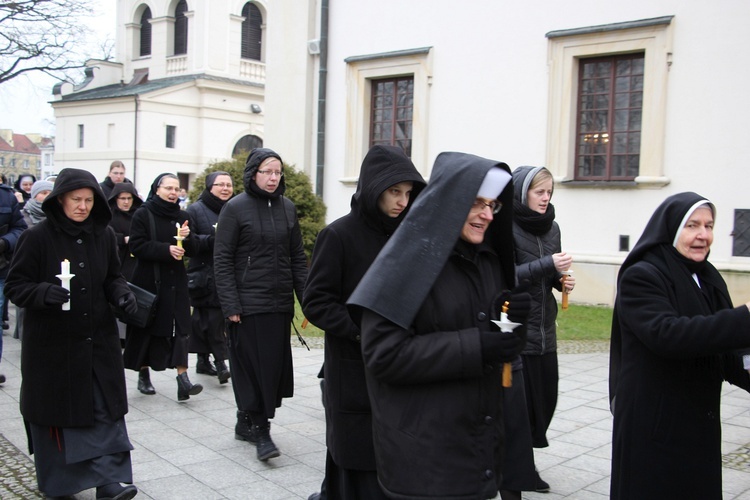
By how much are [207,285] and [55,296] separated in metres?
3.37

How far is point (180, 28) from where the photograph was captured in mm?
41688

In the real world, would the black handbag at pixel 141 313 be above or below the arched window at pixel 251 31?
below

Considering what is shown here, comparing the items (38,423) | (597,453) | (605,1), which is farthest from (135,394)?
(605,1)

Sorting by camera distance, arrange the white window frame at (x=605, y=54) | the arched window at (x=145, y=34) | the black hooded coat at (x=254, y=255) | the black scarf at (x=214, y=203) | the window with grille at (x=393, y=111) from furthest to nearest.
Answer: the arched window at (x=145, y=34) → the window with grille at (x=393, y=111) → the white window frame at (x=605, y=54) → the black scarf at (x=214, y=203) → the black hooded coat at (x=254, y=255)

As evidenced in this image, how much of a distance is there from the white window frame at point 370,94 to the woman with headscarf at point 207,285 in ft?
26.8

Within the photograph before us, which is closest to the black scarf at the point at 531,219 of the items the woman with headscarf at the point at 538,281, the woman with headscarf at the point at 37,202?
the woman with headscarf at the point at 538,281

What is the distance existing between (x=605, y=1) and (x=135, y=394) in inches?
395

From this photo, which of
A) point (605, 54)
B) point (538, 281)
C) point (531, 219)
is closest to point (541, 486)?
point (538, 281)

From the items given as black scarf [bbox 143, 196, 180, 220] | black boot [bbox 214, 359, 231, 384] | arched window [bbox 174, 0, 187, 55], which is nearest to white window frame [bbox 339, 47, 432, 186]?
black boot [bbox 214, 359, 231, 384]

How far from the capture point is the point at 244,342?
6117 mm

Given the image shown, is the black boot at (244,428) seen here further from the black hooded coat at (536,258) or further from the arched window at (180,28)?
the arched window at (180,28)

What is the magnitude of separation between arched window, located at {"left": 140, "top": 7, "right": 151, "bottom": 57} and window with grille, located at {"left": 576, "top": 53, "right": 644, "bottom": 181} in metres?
33.8

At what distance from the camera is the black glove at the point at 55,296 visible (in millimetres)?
4827

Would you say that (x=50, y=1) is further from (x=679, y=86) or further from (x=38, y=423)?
(x=38, y=423)
